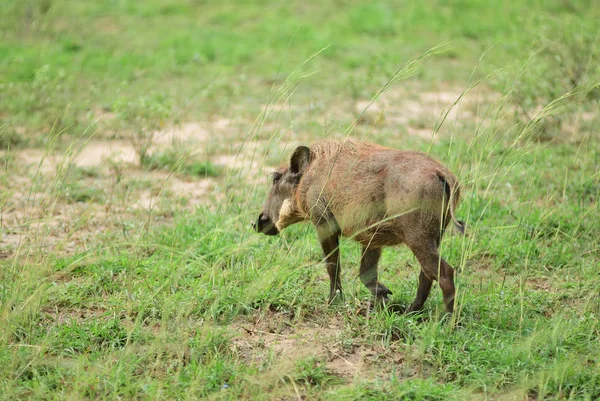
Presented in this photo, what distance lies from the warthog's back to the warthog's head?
9 cm

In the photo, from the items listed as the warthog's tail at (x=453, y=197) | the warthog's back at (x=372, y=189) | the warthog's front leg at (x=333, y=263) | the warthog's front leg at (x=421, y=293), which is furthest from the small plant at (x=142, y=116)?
the warthog's tail at (x=453, y=197)

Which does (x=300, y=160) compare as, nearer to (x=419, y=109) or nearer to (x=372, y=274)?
(x=372, y=274)

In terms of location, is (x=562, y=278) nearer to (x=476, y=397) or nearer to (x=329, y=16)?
(x=476, y=397)

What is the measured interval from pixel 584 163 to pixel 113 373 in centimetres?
399

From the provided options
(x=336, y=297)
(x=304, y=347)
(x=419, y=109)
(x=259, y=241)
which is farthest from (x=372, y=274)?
(x=419, y=109)

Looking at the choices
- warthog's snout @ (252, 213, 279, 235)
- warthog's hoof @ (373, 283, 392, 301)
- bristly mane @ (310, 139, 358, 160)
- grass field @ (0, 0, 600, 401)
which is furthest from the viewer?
warthog's snout @ (252, 213, 279, 235)

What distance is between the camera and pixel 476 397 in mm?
3602

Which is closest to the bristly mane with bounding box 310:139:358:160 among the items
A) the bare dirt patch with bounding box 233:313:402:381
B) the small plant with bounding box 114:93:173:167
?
the bare dirt patch with bounding box 233:313:402:381

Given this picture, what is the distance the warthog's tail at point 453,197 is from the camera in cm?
394

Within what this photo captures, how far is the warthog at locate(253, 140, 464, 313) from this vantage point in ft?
13.2

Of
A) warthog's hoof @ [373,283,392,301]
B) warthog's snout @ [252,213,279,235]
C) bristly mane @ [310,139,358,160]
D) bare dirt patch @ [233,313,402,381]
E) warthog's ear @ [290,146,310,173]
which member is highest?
bristly mane @ [310,139,358,160]

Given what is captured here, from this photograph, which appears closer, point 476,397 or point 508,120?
point 476,397

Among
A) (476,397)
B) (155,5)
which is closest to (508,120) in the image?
(476,397)

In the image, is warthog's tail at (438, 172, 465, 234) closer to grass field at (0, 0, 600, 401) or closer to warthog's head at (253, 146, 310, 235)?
grass field at (0, 0, 600, 401)
